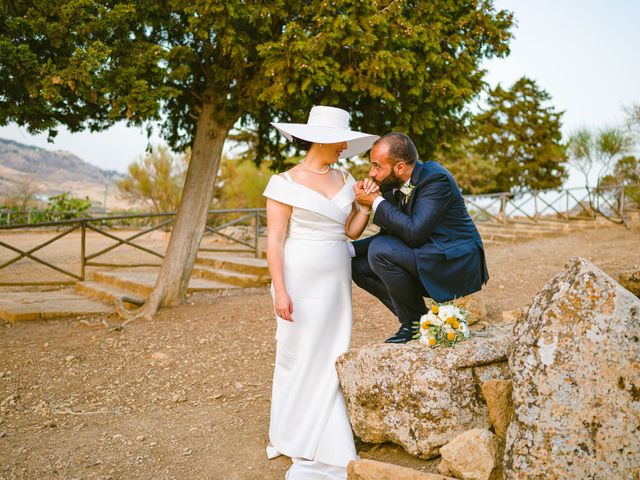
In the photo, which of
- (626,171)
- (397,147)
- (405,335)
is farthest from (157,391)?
(626,171)

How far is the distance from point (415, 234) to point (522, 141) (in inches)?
1175

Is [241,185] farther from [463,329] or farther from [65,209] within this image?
[463,329]

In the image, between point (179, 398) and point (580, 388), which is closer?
point (580, 388)

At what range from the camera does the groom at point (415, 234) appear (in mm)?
3809

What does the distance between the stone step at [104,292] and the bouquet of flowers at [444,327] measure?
5968mm

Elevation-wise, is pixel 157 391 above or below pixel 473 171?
below

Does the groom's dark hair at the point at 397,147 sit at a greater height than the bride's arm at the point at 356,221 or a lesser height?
greater

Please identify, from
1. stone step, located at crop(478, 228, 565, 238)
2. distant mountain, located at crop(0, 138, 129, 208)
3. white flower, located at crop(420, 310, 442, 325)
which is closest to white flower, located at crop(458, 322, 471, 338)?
white flower, located at crop(420, 310, 442, 325)

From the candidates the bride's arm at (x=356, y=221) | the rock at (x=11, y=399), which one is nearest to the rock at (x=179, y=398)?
the rock at (x=11, y=399)

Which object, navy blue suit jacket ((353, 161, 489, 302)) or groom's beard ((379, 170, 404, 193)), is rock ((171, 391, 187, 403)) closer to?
navy blue suit jacket ((353, 161, 489, 302))

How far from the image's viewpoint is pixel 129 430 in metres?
4.48

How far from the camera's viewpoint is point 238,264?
11.5 m

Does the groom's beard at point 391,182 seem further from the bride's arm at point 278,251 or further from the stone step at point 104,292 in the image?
the stone step at point 104,292

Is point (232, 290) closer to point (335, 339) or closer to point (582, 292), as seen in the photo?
point (335, 339)
